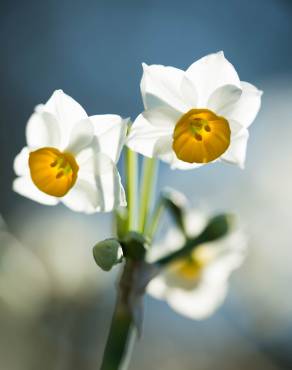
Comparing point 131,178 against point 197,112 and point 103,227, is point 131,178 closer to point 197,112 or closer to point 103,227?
point 197,112

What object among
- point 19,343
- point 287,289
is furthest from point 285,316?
point 19,343

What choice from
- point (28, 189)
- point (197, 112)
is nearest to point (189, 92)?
point (197, 112)

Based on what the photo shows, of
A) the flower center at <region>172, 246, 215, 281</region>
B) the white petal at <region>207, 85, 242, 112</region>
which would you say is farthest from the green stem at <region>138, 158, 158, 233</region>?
the flower center at <region>172, 246, 215, 281</region>

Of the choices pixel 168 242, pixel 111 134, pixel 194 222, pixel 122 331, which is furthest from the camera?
pixel 168 242

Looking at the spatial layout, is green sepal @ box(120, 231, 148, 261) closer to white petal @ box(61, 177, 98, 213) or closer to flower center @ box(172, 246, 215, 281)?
white petal @ box(61, 177, 98, 213)

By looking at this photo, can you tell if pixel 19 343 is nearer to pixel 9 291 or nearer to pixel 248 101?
pixel 9 291

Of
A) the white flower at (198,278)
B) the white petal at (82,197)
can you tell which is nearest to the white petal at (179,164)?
the white petal at (82,197)

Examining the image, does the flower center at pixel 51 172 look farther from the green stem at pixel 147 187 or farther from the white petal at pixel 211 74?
the white petal at pixel 211 74
